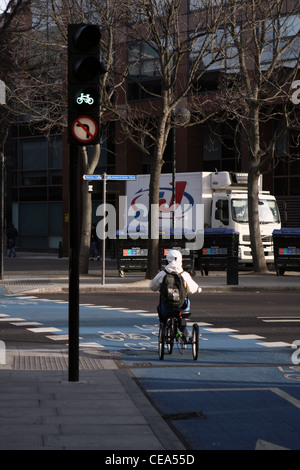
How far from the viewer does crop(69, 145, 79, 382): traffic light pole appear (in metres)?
9.62

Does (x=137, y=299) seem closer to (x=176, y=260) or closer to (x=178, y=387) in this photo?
(x=176, y=260)

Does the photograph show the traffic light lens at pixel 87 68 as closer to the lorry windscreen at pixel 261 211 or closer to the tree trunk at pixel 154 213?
the tree trunk at pixel 154 213

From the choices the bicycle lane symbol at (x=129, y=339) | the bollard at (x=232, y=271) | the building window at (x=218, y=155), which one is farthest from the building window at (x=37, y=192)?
the bicycle lane symbol at (x=129, y=339)

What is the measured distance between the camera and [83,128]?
965 centimetres

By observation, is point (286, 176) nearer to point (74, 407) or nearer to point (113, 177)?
point (113, 177)

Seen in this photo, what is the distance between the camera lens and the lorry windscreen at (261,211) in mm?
35156

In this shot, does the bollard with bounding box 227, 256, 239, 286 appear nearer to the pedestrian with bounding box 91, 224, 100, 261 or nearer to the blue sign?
the blue sign

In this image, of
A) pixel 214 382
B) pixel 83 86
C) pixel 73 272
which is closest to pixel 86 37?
pixel 83 86

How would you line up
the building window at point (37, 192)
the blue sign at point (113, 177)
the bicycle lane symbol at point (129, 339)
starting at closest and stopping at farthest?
1. the bicycle lane symbol at point (129, 339)
2. the blue sign at point (113, 177)
3. the building window at point (37, 192)

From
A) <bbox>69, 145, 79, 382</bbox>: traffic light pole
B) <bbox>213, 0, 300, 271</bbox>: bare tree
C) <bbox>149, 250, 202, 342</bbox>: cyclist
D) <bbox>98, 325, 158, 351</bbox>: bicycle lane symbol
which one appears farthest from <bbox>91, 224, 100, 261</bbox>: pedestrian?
<bbox>69, 145, 79, 382</bbox>: traffic light pole

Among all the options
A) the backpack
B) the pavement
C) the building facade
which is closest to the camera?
the pavement

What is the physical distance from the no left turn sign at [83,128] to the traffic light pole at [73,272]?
175mm

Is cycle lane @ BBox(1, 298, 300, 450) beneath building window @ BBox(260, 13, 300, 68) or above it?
beneath
